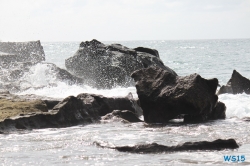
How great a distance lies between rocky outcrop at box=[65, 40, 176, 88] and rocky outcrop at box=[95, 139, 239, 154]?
14612mm

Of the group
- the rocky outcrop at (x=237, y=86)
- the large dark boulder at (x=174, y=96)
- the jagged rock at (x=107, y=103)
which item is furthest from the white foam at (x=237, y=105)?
the jagged rock at (x=107, y=103)

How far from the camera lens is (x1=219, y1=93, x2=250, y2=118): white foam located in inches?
600

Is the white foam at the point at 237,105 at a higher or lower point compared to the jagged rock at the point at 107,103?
lower

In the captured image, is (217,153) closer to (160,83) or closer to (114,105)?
(160,83)

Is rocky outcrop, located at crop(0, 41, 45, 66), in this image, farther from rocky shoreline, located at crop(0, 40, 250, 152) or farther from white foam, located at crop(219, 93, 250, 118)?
rocky shoreline, located at crop(0, 40, 250, 152)

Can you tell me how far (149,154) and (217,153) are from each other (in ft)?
4.08

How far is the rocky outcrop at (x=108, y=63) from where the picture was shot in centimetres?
2341

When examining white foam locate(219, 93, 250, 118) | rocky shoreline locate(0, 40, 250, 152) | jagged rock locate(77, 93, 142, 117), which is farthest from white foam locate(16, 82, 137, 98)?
jagged rock locate(77, 93, 142, 117)

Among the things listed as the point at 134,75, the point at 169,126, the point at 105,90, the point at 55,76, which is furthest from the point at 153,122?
the point at 55,76

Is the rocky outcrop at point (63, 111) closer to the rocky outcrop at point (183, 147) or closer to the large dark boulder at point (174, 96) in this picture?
the large dark boulder at point (174, 96)

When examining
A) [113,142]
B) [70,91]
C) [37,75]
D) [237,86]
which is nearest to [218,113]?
[113,142]

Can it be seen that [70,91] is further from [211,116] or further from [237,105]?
[211,116]

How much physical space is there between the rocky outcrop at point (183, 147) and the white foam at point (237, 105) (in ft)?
21.0

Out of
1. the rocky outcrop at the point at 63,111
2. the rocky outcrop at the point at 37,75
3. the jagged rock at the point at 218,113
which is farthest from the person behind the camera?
the rocky outcrop at the point at 37,75
